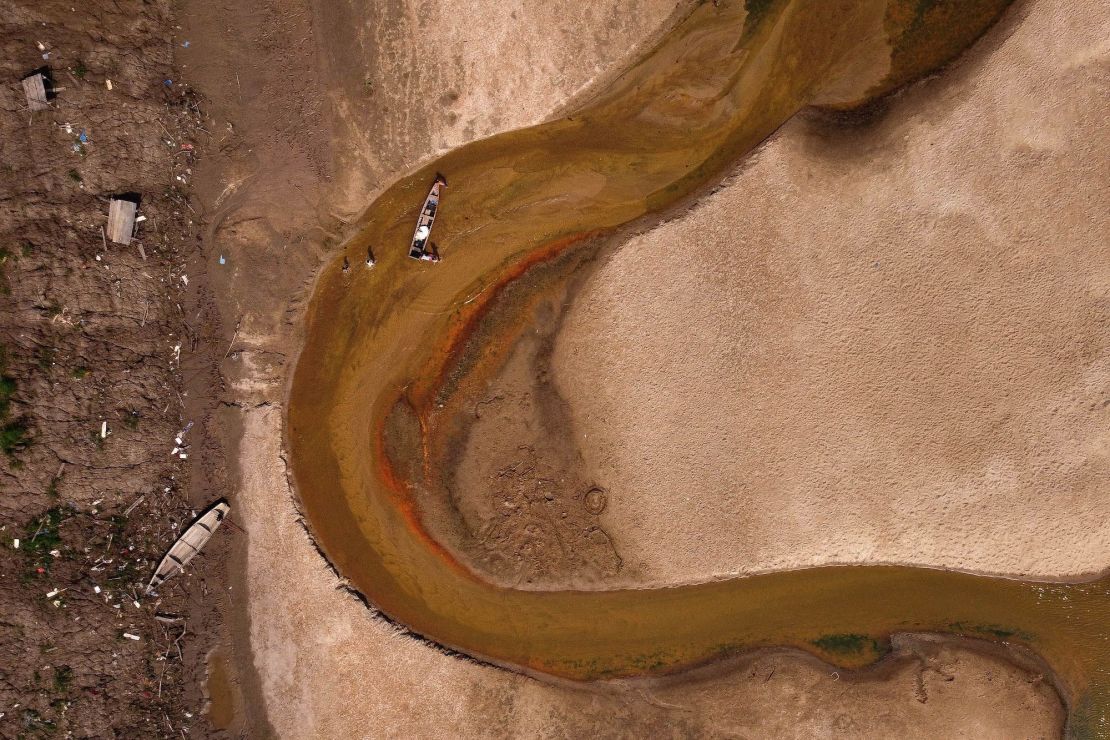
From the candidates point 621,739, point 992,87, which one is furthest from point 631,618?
point 992,87

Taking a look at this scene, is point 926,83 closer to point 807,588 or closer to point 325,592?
point 807,588

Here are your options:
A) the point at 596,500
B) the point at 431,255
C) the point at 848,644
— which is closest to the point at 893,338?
the point at 848,644

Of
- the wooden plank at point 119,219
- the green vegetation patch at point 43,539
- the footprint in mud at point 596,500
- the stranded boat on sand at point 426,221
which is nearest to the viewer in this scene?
the green vegetation patch at point 43,539

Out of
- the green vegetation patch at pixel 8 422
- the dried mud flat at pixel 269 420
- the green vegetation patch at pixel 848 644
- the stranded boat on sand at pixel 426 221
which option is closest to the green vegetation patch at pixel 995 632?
the dried mud flat at pixel 269 420

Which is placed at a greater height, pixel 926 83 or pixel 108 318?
pixel 926 83

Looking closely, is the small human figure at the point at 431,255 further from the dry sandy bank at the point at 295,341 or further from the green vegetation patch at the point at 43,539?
the green vegetation patch at the point at 43,539

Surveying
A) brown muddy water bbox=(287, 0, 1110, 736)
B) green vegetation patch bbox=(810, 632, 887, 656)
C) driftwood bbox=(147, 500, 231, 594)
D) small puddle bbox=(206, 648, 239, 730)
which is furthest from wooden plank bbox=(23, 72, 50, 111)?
green vegetation patch bbox=(810, 632, 887, 656)

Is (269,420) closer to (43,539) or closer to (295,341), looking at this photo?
(295,341)
